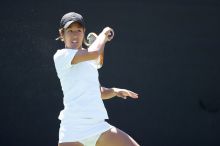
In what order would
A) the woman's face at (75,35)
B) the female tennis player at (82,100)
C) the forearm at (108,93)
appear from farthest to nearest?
the forearm at (108,93) → the woman's face at (75,35) → the female tennis player at (82,100)

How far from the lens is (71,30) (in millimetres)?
3312

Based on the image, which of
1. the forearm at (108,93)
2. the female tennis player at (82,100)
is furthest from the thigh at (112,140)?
the forearm at (108,93)

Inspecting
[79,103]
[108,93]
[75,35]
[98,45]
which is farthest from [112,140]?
[75,35]

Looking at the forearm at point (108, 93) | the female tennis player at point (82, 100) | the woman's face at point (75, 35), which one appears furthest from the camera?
the forearm at point (108, 93)

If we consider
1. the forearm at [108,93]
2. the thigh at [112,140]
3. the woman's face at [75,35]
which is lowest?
the thigh at [112,140]

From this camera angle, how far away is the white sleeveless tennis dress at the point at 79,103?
10.4 feet

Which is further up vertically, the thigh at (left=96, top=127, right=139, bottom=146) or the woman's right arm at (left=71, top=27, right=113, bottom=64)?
the woman's right arm at (left=71, top=27, right=113, bottom=64)

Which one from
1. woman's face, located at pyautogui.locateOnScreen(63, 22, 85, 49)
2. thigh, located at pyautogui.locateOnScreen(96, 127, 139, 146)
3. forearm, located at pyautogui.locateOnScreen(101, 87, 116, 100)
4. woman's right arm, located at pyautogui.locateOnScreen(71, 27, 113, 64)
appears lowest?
thigh, located at pyautogui.locateOnScreen(96, 127, 139, 146)

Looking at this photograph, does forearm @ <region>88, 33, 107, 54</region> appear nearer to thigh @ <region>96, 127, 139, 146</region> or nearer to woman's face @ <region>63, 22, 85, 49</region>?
woman's face @ <region>63, 22, 85, 49</region>

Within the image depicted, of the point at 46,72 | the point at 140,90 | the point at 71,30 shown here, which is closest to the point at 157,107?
the point at 140,90

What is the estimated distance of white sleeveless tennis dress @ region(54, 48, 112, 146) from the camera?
10.4 feet

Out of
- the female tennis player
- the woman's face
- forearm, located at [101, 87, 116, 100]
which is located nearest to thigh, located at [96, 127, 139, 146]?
the female tennis player

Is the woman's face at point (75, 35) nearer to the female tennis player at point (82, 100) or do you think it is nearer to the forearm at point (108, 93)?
the female tennis player at point (82, 100)

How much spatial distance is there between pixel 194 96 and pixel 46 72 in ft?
5.41
